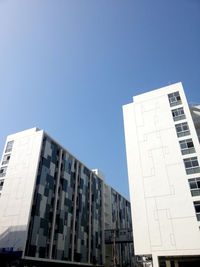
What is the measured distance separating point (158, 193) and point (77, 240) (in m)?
26.9

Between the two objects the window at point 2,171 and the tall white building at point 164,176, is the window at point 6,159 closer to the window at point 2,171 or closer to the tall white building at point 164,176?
the window at point 2,171

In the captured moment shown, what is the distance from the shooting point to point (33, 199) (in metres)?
42.3

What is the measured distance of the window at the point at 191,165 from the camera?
34.0m

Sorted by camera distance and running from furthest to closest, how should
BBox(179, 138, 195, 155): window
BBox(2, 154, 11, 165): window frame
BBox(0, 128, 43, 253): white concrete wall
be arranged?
BBox(2, 154, 11, 165): window frame, BBox(0, 128, 43, 253): white concrete wall, BBox(179, 138, 195, 155): window

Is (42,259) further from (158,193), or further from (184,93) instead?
(184,93)

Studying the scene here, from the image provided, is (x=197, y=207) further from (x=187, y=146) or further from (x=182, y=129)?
(x=182, y=129)

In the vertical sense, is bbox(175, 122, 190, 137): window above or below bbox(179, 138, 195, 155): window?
above

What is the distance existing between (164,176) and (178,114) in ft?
37.8

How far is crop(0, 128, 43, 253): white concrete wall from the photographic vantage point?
39.8 metres

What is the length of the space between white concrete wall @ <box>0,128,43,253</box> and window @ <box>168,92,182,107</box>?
27.4m

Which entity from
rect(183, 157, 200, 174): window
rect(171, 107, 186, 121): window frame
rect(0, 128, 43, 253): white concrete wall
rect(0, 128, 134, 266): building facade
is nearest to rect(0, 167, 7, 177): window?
rect(0, 128, 134, 266): building facade

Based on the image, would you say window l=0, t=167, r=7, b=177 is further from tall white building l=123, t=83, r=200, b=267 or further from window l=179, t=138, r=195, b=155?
window l=179, t=138, r=195, b=155

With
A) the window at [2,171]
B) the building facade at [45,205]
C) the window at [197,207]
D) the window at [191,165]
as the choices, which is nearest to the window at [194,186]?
the window at [197,207]

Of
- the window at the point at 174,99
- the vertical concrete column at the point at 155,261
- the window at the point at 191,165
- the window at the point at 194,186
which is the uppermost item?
the window at the point at 174,99
